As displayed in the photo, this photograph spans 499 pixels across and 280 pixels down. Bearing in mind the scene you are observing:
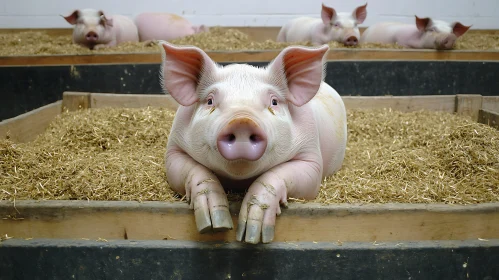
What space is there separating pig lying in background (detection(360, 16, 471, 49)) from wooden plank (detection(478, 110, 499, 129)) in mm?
2564

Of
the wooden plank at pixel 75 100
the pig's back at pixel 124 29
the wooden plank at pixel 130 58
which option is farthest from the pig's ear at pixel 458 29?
the wooden plank at pixel 75 100

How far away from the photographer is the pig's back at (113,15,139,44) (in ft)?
23.5

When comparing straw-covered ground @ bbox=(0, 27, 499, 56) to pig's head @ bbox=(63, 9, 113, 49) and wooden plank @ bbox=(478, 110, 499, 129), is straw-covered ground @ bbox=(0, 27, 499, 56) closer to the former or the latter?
pig's head @ bbox=(63, 9, 113, 49)

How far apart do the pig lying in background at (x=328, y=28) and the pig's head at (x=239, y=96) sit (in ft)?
14.9

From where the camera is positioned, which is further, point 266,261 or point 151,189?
point 151,189

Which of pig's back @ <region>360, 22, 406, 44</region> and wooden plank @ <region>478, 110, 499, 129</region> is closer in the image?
wooden plank @ <region>478, 110, 499, 129</region>

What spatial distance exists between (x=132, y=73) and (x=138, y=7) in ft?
13.0

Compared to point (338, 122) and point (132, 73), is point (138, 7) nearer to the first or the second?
point (132, 73)

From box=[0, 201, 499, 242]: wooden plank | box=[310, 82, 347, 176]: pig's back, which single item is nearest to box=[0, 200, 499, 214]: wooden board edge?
box=[0, 201, 499, 242]: wooden plank

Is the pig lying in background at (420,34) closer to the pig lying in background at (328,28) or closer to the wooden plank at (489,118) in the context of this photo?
the pig lying in background at (328,28)

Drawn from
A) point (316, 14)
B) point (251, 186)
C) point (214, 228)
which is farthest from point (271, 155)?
point (316, 14)

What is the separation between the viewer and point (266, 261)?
6.73ft

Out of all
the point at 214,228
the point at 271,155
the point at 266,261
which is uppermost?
the point at 271,155

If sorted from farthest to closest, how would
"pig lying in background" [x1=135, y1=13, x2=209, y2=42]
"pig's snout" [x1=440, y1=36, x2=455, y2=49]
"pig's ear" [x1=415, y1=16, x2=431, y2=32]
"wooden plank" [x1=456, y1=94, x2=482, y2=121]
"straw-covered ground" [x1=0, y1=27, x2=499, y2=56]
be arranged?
1. "pig lying in background" [x1=135, y1=13, x2=209, y2=42]
2. "pig's ear" [x1=415, y1=16, x2=431, y2=32]
3. "pig's snout" [x1=440, y1=36, x2=455, y2=49]
4. "straw-covered ground" [x1=0, y1=27, x2=499, y2=56]
5. "wooden plank" [x1=456, y1=94, x2=482, y2=121]
